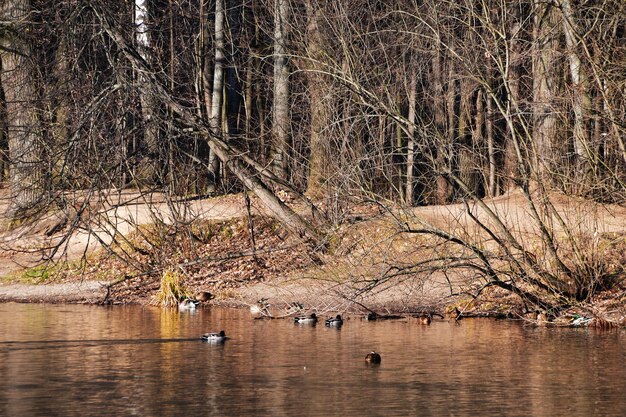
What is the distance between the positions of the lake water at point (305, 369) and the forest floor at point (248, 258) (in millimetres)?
1587

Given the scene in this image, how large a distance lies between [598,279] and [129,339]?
7.59 metres

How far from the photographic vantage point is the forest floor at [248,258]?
2125cm

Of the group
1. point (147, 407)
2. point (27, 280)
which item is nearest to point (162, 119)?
point (27, 280)

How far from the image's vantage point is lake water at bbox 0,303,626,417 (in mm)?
12578

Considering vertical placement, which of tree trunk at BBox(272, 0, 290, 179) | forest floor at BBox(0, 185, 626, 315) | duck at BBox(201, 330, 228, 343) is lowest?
duck at BBox(201, 330, 228, 343)

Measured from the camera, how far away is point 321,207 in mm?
26859

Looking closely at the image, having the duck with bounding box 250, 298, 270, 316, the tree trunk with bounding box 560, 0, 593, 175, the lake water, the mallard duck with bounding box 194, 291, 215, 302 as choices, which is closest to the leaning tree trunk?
the mallard duck with bounding box 194, 291, 215, 302

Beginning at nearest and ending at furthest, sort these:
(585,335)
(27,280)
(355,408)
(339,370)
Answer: (355,408) < (339,370) < (585,335) < (27,280)

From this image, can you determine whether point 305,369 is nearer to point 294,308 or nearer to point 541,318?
point 541,318

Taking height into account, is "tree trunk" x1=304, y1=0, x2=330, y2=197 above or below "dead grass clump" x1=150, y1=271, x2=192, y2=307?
above

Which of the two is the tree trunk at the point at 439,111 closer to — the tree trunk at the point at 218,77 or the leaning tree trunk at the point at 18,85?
the tree trunk at the point at 218,77

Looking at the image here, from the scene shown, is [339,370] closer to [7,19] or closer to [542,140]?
[542,140]

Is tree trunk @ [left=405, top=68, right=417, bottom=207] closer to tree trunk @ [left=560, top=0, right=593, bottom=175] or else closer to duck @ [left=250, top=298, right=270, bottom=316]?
tree trunk @ [left=560, top=0, right=593, bottom=175]

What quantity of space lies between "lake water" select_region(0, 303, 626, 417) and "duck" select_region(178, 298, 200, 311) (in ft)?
6.32
